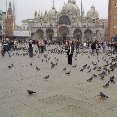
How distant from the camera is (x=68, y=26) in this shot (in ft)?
287

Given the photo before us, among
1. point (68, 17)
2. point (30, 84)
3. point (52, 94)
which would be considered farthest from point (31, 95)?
point (68, 17)

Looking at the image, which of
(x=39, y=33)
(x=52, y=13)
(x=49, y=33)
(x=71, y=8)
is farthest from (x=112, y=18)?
(x=52, y=13)

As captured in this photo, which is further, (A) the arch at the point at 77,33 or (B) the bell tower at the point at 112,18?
(A) the arch at the point at 77,33

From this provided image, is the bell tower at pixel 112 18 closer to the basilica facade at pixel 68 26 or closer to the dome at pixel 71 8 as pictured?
the basilica facade at pixel 68 26

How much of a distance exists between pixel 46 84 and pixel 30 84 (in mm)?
479

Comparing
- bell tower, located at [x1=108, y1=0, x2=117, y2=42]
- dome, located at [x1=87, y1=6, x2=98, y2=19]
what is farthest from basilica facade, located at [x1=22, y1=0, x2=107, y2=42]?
bell tower, located at [x1=108, y1=0, x2=117, y2=42]

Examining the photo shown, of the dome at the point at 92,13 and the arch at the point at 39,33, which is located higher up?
the dome at the point at 92,13

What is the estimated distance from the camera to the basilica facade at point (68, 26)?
87.6 m

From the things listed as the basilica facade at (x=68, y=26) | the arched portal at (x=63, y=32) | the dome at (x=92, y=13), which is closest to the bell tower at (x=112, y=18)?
the basilica facade at (x=68, y=26)

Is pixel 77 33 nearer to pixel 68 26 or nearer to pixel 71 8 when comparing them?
pixel 68 26

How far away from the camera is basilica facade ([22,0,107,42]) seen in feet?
287

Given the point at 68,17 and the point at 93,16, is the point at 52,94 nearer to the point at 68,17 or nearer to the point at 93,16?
the point at 68,17

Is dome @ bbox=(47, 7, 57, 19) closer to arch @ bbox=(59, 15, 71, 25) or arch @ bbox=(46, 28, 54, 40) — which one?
arch @ bbox=(59, 15, 71, 25)

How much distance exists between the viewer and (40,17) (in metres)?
90.4
